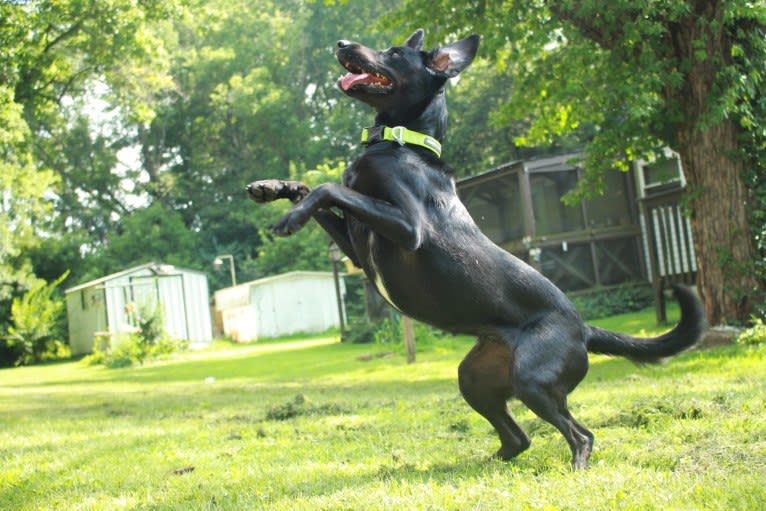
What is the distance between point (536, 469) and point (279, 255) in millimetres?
39706

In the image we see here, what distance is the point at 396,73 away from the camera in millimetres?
4031

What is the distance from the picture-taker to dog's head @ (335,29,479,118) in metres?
3.99

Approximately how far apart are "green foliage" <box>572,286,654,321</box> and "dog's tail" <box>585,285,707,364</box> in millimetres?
15601

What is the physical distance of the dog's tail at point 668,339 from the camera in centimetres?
429

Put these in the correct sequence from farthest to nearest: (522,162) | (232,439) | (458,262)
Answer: (522,162), (232,439), (458,262)

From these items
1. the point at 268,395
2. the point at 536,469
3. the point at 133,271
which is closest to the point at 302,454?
the point at 536,469

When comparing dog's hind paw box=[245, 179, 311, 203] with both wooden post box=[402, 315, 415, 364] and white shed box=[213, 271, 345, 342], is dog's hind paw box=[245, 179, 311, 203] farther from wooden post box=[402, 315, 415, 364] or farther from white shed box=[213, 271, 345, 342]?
white shed box=[213, 271, 345, 342]

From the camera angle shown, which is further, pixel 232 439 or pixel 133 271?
pixel 133 271

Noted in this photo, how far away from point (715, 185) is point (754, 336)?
1997mm

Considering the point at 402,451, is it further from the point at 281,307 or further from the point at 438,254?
the point at 281,307

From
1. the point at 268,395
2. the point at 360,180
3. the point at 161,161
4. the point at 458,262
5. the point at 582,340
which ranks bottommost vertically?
the point at 268,395

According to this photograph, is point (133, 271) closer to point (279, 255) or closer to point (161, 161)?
point (279, 255)

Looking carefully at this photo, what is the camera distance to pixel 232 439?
6.00 metres

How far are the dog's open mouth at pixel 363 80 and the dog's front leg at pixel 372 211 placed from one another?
66 cm
